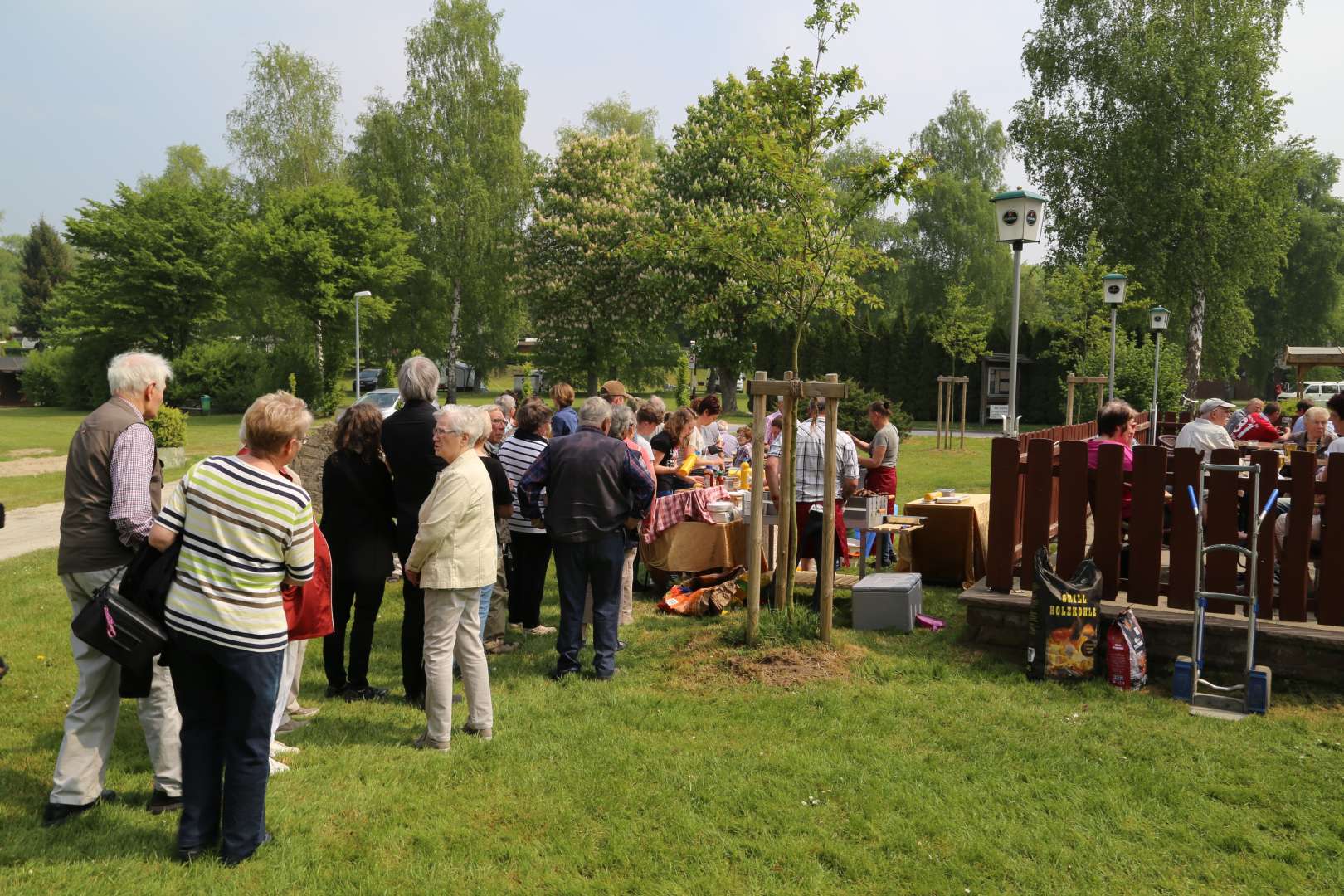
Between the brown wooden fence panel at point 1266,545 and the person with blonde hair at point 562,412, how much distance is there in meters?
5.15

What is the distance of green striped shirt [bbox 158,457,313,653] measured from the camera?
3.46 metres

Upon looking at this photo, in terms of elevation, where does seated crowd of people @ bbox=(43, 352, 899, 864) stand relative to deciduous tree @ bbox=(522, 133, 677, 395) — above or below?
below

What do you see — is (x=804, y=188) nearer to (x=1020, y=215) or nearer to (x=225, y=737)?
(x=1020, y=215)

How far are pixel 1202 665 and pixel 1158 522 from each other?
90 centimetres

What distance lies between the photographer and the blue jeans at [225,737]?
3.50m

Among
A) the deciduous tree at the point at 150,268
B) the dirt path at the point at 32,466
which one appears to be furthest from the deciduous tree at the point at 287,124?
the dirt path at the point at 32,466

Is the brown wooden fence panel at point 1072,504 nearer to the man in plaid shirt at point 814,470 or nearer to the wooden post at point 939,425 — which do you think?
the man in plaid shirt at point 814,470

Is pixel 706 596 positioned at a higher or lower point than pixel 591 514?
lower

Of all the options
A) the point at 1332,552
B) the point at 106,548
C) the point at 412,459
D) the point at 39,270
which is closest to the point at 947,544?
the point at 1332,552

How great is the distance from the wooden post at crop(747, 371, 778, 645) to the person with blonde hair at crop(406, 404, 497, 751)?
74.9 inches

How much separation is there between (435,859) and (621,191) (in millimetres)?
31328

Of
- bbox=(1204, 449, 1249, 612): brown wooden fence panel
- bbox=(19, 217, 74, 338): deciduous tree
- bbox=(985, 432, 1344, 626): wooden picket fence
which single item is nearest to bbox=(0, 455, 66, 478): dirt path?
bbox=(985, 432, 1344, 626): wooden picket fence

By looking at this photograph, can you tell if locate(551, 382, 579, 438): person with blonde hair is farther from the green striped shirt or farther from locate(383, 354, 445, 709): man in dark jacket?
the green striped shirt

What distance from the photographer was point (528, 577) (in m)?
6.96
